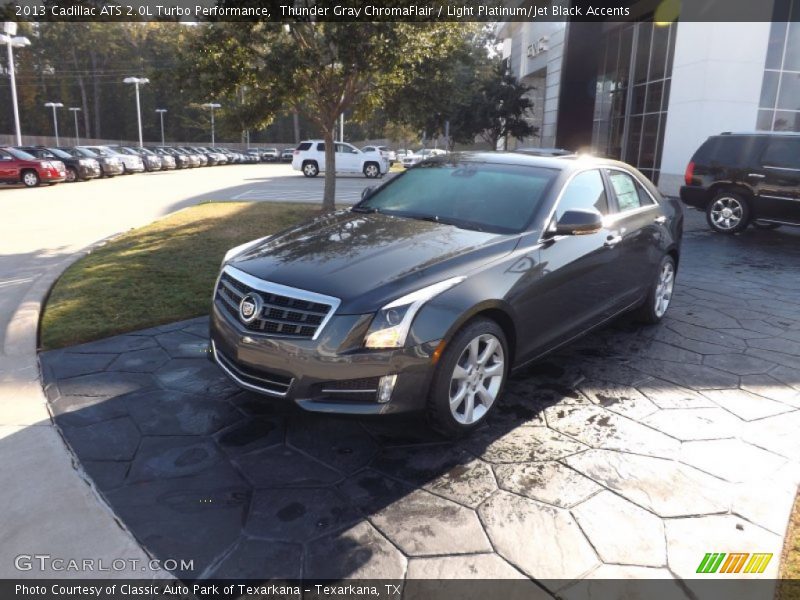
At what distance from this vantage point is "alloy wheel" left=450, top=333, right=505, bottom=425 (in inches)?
141

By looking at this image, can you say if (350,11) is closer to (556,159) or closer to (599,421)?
(556,159)

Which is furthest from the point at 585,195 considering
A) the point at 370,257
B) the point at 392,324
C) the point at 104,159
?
the point at 104,159

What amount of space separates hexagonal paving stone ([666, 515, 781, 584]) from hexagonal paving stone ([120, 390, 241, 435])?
263 centimetres

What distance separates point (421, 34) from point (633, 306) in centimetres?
730

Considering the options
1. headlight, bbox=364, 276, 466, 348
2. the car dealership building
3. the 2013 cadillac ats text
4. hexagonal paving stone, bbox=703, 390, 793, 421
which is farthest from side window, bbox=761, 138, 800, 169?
headlight, bbox=364, 276, 466, 348

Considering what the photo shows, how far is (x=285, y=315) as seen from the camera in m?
3.42

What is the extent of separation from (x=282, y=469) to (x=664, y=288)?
4.37 metres

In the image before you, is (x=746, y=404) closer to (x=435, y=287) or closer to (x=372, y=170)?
(x=435, y=287)

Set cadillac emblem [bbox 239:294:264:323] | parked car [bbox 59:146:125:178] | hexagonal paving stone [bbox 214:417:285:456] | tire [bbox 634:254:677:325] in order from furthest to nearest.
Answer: parked car [bbox 59:146:125:178], tire [bbox 634:254:677:325], hexagonal paving stone [bbox 214:417:285:456], cadillac emblem [bbox 239:294:264:323]

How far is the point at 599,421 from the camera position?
4.01 metres

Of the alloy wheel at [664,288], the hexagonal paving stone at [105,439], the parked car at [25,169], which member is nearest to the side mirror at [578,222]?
the alloy wheel at [664,288]

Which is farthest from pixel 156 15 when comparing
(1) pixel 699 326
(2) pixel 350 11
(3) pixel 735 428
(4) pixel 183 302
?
(3) pixel 735 428

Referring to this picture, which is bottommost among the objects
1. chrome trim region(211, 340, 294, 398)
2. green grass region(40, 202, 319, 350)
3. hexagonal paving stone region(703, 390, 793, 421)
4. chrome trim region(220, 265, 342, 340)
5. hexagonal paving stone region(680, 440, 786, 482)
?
hexagonal paving stone region(680, 440, 786, 482)

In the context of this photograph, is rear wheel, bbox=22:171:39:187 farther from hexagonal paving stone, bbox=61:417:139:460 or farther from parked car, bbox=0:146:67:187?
hexagonal paving stone, bbox=61:417:139:460
